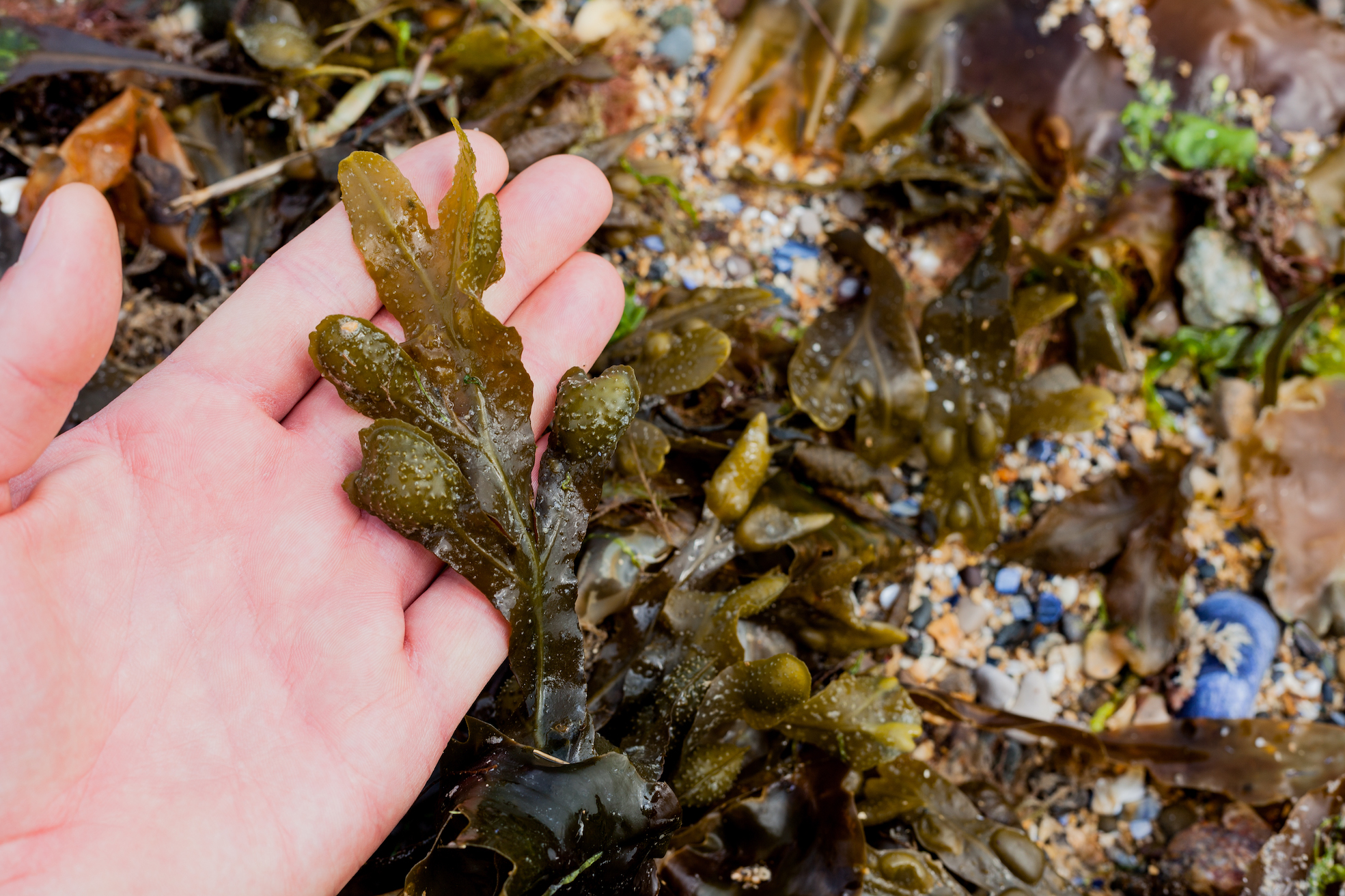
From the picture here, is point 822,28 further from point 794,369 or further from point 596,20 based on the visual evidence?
point 794,369

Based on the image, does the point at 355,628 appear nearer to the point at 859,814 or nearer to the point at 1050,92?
the point at 859,814

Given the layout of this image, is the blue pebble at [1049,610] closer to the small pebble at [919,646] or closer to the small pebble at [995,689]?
the small pebble at [995,689]

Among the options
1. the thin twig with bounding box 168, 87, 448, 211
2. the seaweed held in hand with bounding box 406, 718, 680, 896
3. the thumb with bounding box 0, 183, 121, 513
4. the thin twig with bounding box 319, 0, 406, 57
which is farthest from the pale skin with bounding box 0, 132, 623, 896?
the thin twig with bounding box 319, 0, 406, 57

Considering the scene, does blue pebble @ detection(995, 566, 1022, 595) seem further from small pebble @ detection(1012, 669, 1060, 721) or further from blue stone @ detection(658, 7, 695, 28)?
blue stone @ detection(658, 7, 695, 28)

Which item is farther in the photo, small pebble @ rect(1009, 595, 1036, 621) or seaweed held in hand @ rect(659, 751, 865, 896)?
small pebble @ rect(1009, 595, 1036, 621)

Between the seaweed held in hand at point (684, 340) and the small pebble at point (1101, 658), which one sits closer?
the seaweed held in hand at point (684, 340)

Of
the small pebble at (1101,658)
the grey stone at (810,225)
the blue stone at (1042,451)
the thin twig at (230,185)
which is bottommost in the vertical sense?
the small pebble at (1101,658)

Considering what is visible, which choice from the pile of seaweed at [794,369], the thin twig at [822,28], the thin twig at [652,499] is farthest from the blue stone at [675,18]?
the thin twig at [652,499]
